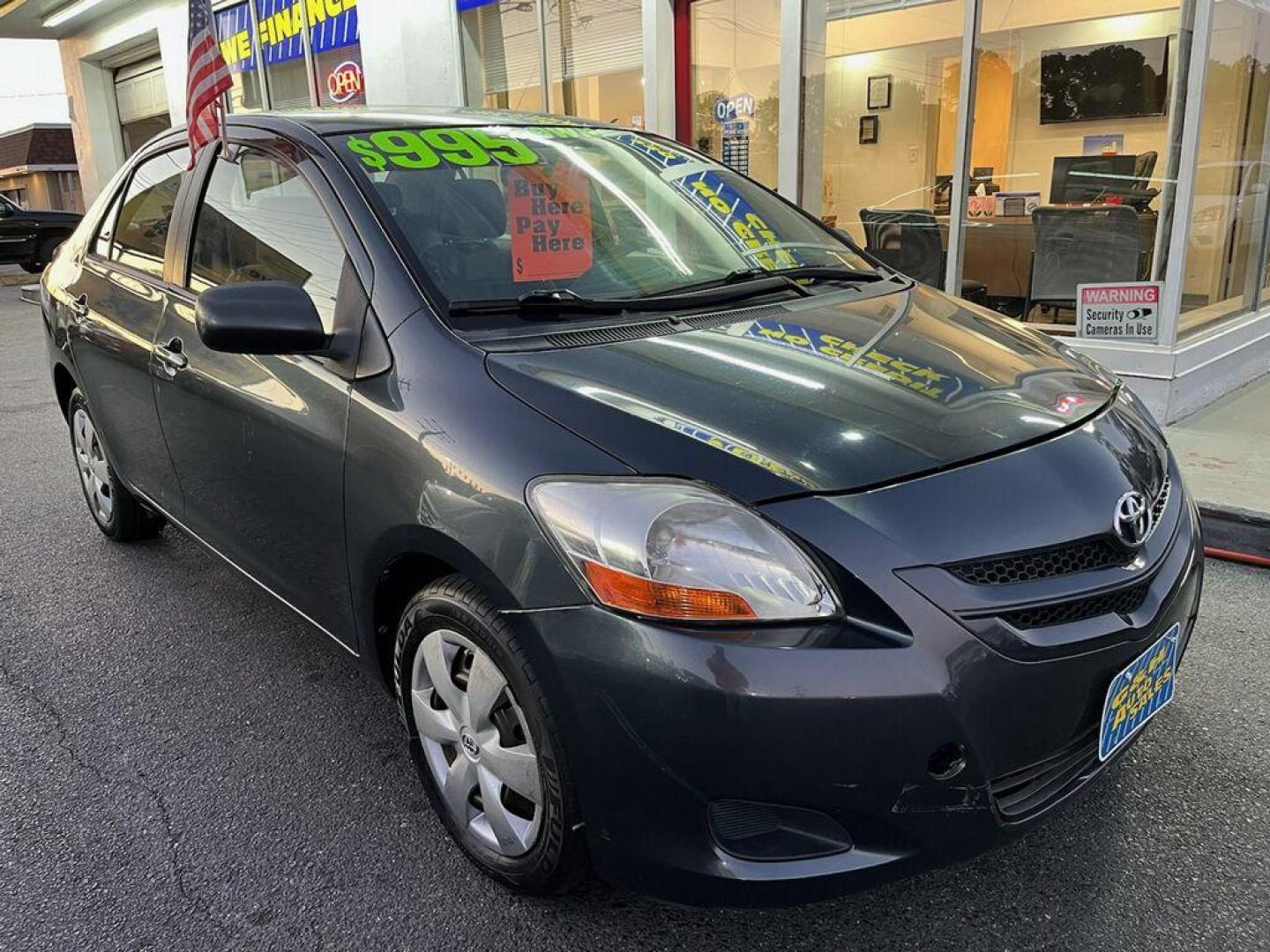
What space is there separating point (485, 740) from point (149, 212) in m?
2.44

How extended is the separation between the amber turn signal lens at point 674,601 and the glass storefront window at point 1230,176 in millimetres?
4838

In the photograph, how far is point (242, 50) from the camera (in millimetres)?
13172

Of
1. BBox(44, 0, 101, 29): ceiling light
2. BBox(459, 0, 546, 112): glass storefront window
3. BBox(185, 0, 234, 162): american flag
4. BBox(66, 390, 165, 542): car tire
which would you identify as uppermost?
BBox(44, 0, 101, 29): ceiling light

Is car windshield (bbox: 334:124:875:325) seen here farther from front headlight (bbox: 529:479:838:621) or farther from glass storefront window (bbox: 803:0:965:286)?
glass storefront window (bbox: 803:0:965:286)

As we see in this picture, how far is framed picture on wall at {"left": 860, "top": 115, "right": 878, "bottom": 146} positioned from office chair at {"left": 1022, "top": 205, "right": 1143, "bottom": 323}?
215cm

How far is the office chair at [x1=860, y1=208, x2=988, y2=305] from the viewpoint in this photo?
6637 millimetres

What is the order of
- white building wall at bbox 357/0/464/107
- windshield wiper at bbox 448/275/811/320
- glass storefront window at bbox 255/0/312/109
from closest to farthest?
windshield wiper at bbox 448/275/811/320 < white building wall at bbox 357/0/464/107 < glass storefront window at bbox 255/0/312/109

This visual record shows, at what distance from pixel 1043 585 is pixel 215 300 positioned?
1767 mm

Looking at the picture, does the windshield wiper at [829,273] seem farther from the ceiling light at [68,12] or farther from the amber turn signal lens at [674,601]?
the ceiling light at [68,12]

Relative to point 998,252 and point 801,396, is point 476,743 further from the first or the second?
point 998,252

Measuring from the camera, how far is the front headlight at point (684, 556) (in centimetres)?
158

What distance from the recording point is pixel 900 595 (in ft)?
5.15

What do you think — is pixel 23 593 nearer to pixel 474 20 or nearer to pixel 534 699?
pixel 534 699

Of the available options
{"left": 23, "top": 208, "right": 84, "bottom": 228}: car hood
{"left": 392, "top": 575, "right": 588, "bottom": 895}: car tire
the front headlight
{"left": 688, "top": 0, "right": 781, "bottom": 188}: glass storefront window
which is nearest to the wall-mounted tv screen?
{"left": 688, "top": 0, "right": 781, "bottom": 188}: glass storefront window
